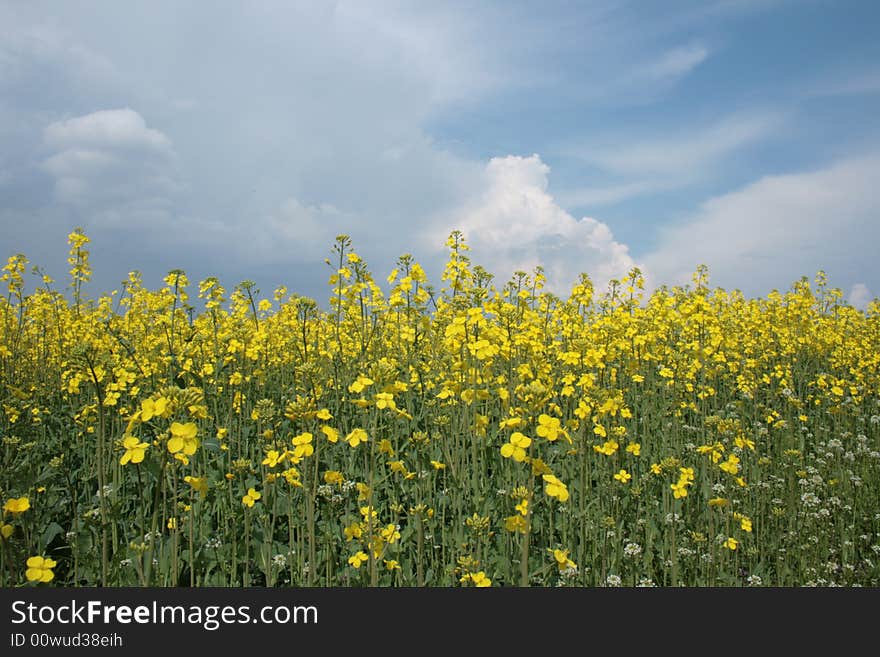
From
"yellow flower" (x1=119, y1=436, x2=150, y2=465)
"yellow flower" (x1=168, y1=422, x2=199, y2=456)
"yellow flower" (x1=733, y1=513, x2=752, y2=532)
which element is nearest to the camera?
"yellow flower" (x1=168, y1=422, x2=199, y2=456)

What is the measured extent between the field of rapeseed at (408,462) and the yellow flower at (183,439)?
0.01m

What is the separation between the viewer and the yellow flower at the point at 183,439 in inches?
85.1

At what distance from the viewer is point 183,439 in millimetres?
2229

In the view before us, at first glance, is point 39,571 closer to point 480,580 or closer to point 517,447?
point 480,580

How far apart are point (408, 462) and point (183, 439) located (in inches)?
120

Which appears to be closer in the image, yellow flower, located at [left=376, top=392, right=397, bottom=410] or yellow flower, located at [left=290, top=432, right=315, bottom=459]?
yellow flower, located at [left=290, top=432, right=315, bottom=459]

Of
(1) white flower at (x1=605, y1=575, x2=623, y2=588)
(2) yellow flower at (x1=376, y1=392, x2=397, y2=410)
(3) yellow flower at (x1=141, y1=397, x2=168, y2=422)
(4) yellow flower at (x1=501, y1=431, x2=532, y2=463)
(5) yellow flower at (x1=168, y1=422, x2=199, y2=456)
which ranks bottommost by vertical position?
(1) white flower at (x1=605, y1=575, x2=623, y2=588)

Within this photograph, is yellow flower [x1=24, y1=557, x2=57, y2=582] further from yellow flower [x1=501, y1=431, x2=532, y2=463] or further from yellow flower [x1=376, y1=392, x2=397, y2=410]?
yellow flower [x1=501, y1=431, x2=532, y2=463]

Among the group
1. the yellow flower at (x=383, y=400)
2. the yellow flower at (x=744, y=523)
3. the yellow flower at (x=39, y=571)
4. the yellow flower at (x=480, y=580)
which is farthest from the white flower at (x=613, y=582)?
the yellow flower at (x=39, y=571)

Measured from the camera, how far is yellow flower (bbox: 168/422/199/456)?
7.09 feet

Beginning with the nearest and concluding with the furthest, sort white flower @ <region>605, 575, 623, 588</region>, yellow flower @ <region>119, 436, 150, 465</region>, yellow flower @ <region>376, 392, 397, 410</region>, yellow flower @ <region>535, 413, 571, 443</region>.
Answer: yellow flower @ <region>535, 413, 571, 443</region> → yellow flower @ <region>119, 436, 150, 465</region> → yellow flower @ <region>376, 392, 397, 410</region> → white flower @ <region>605, 575, 623, 588</region>

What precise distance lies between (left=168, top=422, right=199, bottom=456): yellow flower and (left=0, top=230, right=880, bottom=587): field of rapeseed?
0.01 meters

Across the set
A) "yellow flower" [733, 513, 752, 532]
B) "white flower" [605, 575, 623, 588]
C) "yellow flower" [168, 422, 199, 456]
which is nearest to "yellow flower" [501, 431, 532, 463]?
"yellow flower" [168, 422, 199, 456]

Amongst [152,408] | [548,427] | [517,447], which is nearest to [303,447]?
[152,408]
